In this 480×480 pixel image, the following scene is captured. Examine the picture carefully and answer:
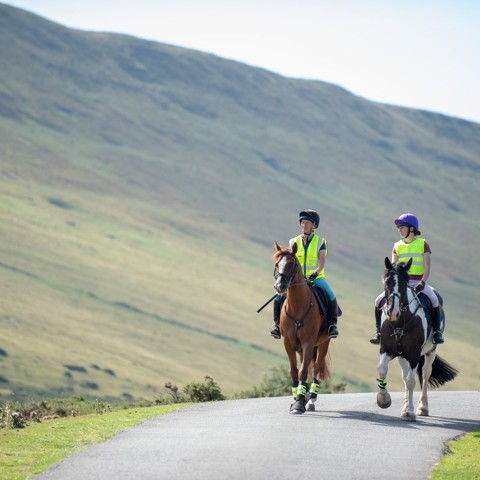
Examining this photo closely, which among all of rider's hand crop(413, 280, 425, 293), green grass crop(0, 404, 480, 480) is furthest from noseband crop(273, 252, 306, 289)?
green grass crop(0, 404, 480, 480)

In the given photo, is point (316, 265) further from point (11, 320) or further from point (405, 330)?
point (11, 320)

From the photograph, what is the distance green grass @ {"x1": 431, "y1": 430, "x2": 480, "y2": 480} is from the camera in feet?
41.5

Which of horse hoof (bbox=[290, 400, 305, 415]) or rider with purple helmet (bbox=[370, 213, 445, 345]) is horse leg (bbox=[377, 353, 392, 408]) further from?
horse hoof (bbox=[290, 400, 305, 415])

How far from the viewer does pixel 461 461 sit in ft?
45.1

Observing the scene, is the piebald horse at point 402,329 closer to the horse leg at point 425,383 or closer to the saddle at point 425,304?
the saddle at point 425,304

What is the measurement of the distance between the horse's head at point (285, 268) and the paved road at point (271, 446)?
2152 mm

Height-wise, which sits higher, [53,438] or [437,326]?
[437,326]

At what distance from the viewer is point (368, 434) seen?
15.5m

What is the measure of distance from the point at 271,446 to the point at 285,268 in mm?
4784

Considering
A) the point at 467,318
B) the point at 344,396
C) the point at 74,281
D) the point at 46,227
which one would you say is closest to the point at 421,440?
the point at 344,396

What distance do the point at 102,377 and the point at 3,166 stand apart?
97979mm

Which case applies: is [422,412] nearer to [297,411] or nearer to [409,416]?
[409,416]

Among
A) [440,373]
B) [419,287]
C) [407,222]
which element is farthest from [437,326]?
[407,222]

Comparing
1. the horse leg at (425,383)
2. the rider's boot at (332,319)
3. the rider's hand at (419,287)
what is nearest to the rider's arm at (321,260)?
the rider's boot at (332,319)
